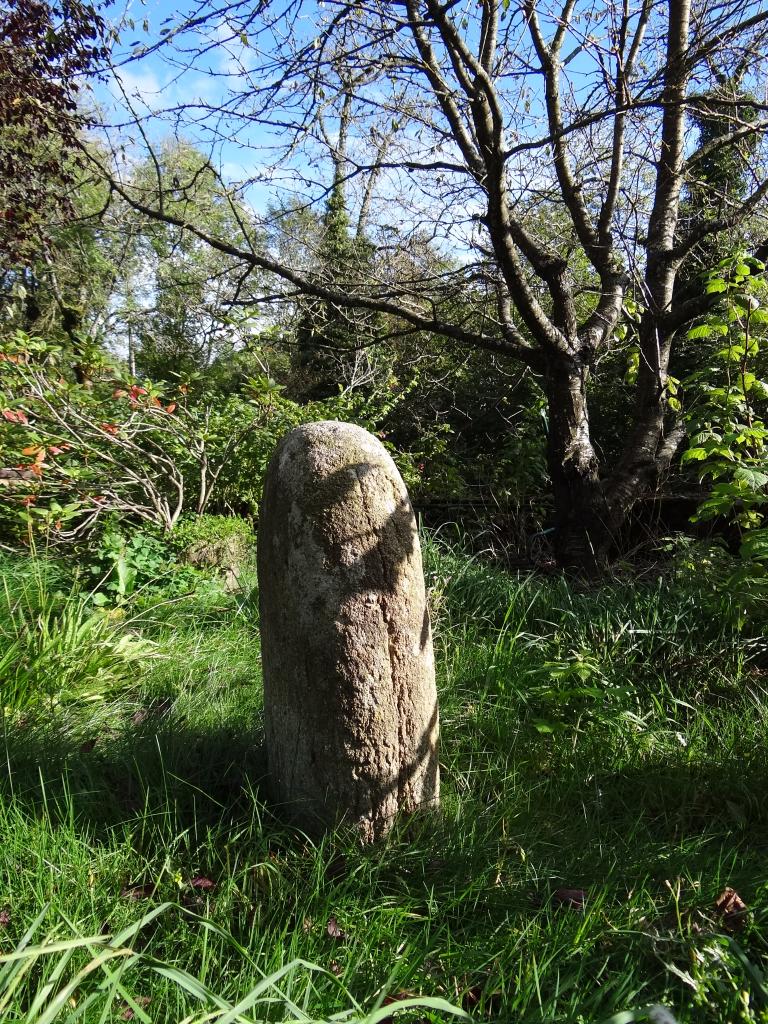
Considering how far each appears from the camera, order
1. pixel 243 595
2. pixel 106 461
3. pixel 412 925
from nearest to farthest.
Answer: pixel 412 925 → pixel 243 595 → pixel 106 461

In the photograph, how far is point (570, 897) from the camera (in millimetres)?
1915

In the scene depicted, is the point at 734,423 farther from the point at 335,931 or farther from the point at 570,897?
the point at 335,931

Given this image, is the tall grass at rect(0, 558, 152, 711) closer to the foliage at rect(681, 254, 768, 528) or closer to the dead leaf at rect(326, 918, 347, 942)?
the dead leaf at rect(326, 918, 347, 942)

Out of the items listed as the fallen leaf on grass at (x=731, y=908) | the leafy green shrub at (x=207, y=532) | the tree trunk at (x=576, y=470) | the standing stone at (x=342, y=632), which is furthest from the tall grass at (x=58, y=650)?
the tree trunk at (x=576, y=470)

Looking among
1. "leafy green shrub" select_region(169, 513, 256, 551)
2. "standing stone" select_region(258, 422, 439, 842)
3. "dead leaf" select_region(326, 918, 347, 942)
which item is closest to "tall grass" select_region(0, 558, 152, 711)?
"leafy green shrub" select_region(169, 513, 256, 551)

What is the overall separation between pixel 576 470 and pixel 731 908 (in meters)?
3.88

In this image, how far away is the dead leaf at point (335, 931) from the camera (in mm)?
1773

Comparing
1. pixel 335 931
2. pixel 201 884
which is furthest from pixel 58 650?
pixel 335 931

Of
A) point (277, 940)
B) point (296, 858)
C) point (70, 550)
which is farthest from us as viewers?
point (70, 550)

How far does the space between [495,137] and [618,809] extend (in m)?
3.88

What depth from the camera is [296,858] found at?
79.9 inches

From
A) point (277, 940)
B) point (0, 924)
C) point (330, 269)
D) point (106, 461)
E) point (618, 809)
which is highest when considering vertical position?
point (330, 269)

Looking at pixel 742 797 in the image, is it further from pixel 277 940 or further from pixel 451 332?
pixel 451 332

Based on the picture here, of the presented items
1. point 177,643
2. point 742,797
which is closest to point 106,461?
point 177,643
